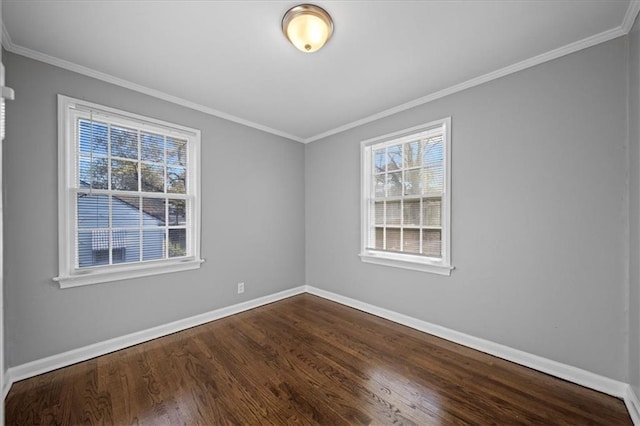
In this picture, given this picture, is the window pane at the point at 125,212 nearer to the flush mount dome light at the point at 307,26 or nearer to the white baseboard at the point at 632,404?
the flush mount dome light at the point at 307,26

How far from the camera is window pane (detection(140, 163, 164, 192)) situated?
2816mm

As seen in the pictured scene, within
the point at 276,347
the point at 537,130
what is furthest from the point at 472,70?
the point at 276,347

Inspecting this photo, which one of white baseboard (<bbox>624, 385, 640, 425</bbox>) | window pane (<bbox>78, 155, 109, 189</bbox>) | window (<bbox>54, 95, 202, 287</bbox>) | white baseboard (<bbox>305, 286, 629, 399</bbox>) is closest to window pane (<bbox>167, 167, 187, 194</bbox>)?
window (<bbox>54, 95, 202, 287</bbox>)

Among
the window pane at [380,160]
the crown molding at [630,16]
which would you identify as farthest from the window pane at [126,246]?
the crown molding at [630,16]

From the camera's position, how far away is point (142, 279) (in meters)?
2.78

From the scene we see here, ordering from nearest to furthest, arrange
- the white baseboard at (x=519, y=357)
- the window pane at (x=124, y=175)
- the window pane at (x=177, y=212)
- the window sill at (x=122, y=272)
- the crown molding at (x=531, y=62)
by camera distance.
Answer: the crown molding at (x=531, y=62) < the white baseboard at (x=519, y=357) < the window sill at (x=122, y=272) < the window pane at (x=124, y=175) < the window pane at (x=177, y=212)

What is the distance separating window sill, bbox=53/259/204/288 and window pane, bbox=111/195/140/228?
0.41 meters

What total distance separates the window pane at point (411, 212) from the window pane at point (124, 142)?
2881 mm

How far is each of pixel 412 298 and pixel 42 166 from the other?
3584 millimetres

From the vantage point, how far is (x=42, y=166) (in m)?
2.26

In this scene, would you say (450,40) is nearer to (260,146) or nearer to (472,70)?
(472,70)

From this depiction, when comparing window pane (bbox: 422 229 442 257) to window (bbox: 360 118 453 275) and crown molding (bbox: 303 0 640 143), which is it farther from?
crown molding (bbox: 303 0 640 143)

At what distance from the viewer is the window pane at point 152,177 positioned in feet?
9.24

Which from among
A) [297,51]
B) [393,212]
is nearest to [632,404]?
[393,212]
